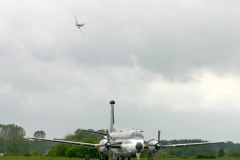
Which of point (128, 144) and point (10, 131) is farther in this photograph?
point (10, 131)

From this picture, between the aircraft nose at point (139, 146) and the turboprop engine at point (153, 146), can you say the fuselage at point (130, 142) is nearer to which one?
the aircraft nose at point (139, 146)

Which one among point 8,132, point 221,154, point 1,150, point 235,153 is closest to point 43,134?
point 8,132

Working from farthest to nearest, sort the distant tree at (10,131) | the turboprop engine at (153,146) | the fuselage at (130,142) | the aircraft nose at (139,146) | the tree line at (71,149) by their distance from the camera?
the distant tree at (10,131)
the tree line at (71,149)
the turboprop engine at (153,146)
the fuselage at (130,142)
the aircraft nose at (139,146)

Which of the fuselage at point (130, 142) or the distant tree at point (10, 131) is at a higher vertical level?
the distant tree at point (10, 131)

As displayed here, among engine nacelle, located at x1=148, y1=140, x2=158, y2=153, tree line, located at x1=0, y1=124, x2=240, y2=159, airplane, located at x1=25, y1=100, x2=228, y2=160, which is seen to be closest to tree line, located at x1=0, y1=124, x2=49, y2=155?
tree line, located at x1=0, y1=124, x2=240, y2=159

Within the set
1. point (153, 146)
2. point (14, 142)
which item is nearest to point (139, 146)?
point (153, 146)

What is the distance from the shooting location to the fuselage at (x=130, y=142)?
4491 cm

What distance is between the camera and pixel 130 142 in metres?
45.9

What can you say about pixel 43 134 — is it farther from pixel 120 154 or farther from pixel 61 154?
pixel 120 154

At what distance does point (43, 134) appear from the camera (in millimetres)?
195375

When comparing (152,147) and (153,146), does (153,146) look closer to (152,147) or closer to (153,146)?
(153,146)

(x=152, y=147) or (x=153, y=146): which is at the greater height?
(x=153, y=146)

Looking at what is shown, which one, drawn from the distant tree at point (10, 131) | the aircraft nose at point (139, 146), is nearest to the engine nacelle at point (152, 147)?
the aircraft nose at point (139, 146)

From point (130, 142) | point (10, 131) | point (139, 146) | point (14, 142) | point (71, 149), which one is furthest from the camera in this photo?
point (10, 131)
